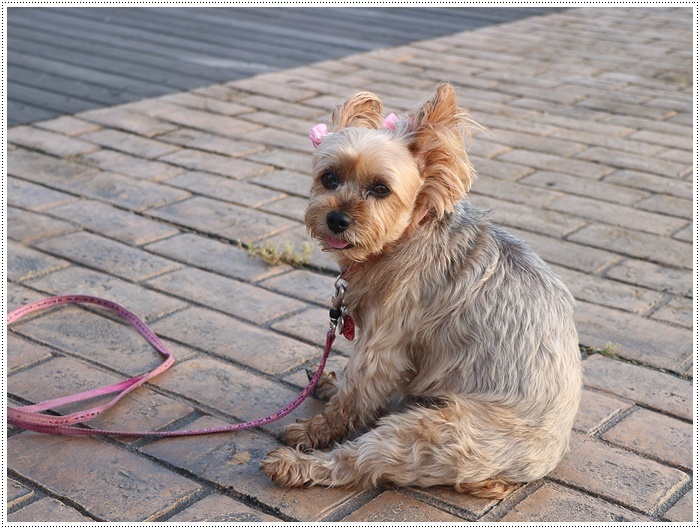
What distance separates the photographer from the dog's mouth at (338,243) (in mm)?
3199

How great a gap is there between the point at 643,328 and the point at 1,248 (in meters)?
3.37

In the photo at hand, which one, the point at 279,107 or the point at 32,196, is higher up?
the point at 279,107

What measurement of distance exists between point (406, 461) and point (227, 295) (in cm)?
183

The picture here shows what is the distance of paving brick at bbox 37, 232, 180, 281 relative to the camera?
15.8 feet

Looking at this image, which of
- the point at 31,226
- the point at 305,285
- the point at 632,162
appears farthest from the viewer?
the point at 632,162

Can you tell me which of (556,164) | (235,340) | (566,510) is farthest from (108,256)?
(556,164)

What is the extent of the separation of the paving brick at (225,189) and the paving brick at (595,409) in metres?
2.66

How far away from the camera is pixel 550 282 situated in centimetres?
327

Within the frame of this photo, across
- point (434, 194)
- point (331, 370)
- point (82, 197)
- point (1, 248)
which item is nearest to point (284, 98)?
point (82, 197)

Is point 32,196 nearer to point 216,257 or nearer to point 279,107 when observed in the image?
point 216,257

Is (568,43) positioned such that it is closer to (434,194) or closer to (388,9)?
(388,9)

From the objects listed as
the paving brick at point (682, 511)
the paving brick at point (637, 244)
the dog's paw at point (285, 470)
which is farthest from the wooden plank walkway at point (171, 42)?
the paving brick at point (682, 511)

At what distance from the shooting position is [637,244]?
5.34m

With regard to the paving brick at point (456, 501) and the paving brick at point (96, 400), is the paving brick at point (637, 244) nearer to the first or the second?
the paving brick at point (456, 501)
